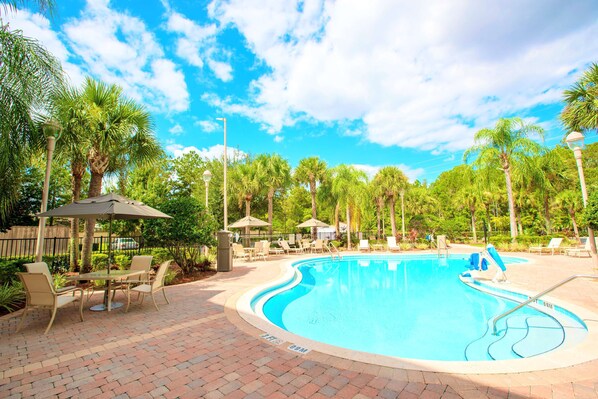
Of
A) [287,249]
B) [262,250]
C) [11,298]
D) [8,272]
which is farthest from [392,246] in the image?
[8,272]

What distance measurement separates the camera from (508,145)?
18.1 metres

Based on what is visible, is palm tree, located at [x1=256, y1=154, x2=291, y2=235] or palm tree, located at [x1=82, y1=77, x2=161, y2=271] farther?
palm tree, located at [x1=256, y1=154, x2=291, y2=235]

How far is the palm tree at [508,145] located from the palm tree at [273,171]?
13.5 m

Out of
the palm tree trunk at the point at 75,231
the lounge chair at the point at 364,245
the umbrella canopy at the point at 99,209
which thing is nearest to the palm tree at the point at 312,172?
the lounge chair at the point at 364,245

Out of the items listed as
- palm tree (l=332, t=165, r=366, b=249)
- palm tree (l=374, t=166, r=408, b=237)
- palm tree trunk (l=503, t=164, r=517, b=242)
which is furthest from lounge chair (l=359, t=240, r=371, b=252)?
palm tree trunk (l=503, t=164, r=517, b=242)

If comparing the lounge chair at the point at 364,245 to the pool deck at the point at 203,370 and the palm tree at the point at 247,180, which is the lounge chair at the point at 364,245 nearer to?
the palm tree at the point at 247,180

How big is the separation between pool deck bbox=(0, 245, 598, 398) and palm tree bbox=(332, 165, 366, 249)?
52.0 feet

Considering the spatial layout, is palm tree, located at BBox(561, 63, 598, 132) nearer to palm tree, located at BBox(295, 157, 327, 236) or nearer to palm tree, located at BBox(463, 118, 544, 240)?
palm tree, located at BBox(463, 118, 544, 240)

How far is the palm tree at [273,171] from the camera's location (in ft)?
64.9

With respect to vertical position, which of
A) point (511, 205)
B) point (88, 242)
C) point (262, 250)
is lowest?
point (262, 250)

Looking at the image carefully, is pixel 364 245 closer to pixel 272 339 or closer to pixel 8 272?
pixel 272 339

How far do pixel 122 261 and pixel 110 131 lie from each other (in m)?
4.59

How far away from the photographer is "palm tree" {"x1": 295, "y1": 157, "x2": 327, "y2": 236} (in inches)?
826

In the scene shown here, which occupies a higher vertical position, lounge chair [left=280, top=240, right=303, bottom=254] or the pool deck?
lounge chair [left=280, top=240, right=303, bottom=254]
